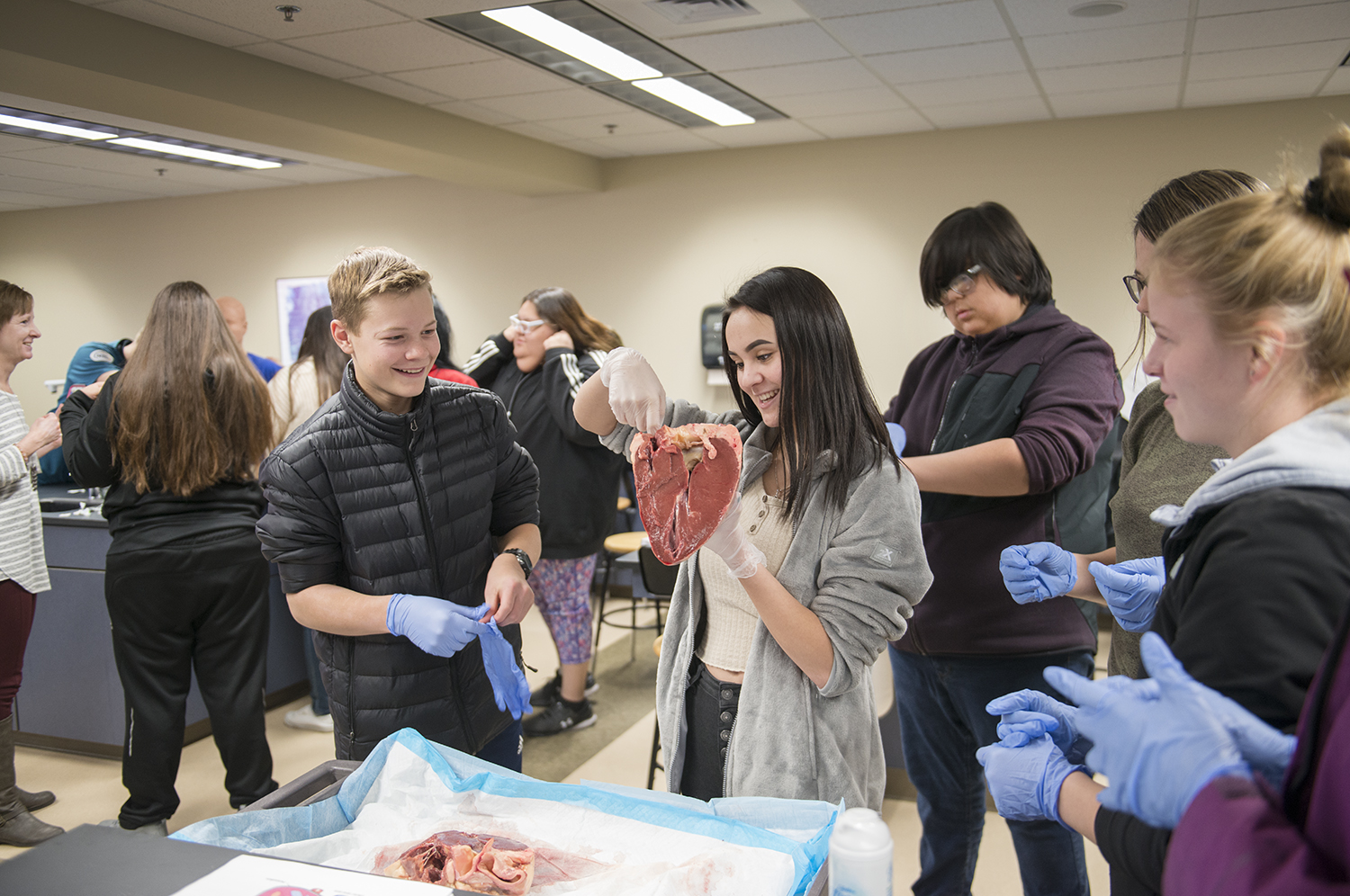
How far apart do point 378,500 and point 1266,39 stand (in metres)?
4.09

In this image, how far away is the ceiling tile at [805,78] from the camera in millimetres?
4059

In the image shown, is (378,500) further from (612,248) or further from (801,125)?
(612,248)

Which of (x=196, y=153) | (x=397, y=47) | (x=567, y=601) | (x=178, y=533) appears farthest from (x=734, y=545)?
(x=196, y=153)

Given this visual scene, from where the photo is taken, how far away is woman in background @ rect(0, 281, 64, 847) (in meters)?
2.62

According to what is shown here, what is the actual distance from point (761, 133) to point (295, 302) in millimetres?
4051

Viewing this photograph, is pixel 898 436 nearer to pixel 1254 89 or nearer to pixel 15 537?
pixel 15 537

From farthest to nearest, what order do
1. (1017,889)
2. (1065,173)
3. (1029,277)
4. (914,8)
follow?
(1065,173)
(914,8)
(1017,889)
(1029,277)

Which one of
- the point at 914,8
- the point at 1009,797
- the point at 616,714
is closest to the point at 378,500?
the point at 1009,797

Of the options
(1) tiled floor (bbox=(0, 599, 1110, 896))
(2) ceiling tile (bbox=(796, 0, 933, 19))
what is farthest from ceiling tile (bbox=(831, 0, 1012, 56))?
(1) tiled floor (bbox=(0, 599, 1110, 896))

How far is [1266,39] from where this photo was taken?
12.2 ft

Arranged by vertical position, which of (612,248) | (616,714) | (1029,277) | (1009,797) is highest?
(612,248)

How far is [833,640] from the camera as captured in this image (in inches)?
51.1

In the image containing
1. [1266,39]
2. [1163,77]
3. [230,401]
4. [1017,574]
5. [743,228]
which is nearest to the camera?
[1017,574]

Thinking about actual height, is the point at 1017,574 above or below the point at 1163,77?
below
